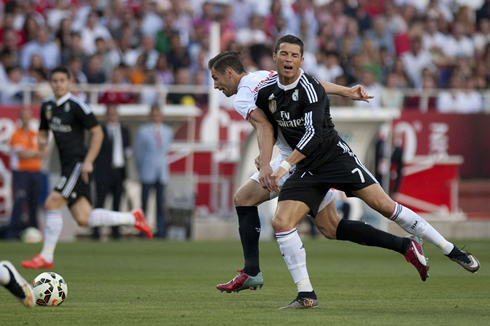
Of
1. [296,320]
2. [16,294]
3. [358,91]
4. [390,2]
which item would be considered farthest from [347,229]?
[390,2]

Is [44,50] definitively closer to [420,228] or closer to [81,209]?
[81,209]

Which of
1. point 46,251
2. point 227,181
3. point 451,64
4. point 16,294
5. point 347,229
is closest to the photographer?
point 16,294

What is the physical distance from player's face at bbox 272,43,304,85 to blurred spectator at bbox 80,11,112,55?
40.7 ft

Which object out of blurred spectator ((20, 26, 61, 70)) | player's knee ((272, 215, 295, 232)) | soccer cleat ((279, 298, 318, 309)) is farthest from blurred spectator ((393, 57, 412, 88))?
soccer cleat ((279, 298, 318, 309))

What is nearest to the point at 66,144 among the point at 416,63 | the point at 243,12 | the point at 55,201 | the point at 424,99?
the point at 55,201

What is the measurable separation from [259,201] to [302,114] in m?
1.36

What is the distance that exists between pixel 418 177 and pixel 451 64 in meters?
3.79

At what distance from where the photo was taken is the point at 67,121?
40.8 ft

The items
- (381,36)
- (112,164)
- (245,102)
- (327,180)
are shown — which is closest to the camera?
(327,180)

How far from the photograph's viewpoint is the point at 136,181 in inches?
792

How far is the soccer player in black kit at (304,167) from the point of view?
26.1 feet

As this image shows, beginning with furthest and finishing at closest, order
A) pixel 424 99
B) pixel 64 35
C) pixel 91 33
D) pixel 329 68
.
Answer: pixel 424 99 → pixel 329 68 → pixel 91 33 → pixel 64 35

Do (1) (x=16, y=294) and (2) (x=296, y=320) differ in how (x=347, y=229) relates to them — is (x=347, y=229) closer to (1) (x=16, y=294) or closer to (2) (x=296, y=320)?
(2) (x=296, y=320)

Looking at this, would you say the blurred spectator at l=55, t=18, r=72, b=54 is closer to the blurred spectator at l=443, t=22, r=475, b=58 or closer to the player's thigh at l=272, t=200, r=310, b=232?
the blurred spectator at l=443, t=22, r=475, b=58
